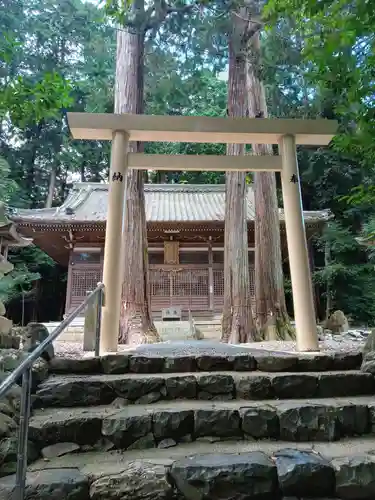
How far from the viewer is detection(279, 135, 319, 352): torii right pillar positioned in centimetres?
332

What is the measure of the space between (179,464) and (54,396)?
0.97 meters

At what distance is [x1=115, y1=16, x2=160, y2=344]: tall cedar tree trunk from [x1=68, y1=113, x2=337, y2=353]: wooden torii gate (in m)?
1.89

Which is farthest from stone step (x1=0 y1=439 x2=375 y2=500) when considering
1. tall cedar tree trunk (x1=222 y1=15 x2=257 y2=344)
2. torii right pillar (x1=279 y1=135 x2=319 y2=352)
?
tall cedar tree trunk (x1=222 y1=15 x2=257 y2=344)

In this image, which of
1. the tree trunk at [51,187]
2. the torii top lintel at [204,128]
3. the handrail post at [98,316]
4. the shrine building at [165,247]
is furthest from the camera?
the tree trunk at [51,187]

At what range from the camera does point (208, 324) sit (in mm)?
10109

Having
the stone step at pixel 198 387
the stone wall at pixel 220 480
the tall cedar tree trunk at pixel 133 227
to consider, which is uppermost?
the tall cedar tree trunk at pixel 133 227

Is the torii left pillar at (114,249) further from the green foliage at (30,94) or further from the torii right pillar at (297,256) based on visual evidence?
the torii right pillar at (297,256)

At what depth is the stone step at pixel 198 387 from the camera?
227 centimetres

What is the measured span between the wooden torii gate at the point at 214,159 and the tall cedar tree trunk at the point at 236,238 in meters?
2.22

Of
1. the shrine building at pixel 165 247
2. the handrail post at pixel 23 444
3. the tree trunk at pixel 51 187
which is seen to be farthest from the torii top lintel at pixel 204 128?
the tree trunk at pixel 51 187

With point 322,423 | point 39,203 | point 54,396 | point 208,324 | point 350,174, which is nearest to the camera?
point 322,423

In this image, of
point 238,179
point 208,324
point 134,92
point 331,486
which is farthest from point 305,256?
point 208,324

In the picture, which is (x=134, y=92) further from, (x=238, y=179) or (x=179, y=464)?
(x=179, y=464)

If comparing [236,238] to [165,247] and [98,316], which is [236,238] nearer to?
[98,316]
